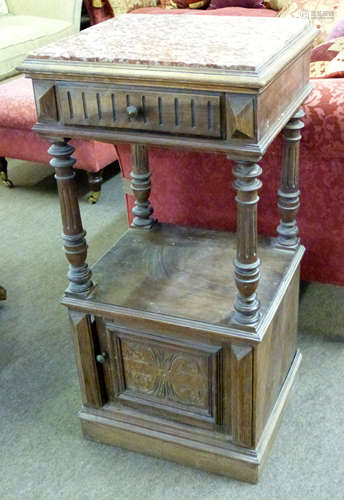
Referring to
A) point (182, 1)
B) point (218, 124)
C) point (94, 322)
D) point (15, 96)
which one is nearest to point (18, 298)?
point (94, 322)

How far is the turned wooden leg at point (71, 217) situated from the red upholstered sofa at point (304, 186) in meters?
0.57

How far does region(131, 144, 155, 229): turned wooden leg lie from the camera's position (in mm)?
1812

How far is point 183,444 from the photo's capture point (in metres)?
1.59

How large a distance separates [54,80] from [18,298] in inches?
49.0

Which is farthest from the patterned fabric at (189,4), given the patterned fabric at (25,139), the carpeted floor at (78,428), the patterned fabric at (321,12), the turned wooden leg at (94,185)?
the carpeted floor at (78,428)

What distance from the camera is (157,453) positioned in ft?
5.43

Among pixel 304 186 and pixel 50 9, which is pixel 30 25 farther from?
pixel 304 186

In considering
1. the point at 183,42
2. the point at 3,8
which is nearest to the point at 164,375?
the point at 183,42

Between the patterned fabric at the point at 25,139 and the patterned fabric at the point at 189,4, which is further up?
the patterned fabric at the point at 189,4

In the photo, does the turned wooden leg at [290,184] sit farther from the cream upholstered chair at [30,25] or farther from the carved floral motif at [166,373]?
the cream upholstered chair at [30,25]

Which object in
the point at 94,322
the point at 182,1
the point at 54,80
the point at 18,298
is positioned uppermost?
the point at 54,80

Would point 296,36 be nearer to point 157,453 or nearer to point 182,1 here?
point 157,453

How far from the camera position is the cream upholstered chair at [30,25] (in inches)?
155

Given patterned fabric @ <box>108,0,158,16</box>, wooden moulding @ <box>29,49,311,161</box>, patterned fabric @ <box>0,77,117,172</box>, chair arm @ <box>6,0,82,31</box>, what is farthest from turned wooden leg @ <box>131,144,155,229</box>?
chair arm @ <box>6,0,82,31</box>
